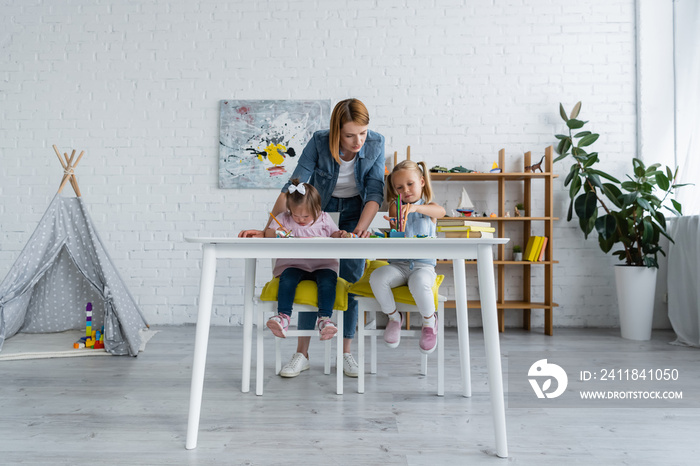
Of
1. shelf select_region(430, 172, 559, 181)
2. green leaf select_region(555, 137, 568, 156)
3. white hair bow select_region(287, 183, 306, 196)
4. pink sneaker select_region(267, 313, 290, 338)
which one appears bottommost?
pink sneaker select_region(267, 313, 290, 338)

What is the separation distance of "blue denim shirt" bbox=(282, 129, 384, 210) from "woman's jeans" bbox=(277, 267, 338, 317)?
0.42 metres

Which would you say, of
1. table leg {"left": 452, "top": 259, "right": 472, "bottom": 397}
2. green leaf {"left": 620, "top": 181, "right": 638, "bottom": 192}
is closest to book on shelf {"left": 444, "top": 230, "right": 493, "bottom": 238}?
table leg {"left": 452, "top": 259, "right": 472, "bottom": 397}

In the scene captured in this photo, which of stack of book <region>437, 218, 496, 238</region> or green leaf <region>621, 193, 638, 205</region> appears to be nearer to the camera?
stack of book <region>437, 218, 496, 238</region>

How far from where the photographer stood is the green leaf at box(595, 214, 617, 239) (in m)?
3.20

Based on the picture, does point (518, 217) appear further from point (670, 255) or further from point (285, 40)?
point (285, 40)

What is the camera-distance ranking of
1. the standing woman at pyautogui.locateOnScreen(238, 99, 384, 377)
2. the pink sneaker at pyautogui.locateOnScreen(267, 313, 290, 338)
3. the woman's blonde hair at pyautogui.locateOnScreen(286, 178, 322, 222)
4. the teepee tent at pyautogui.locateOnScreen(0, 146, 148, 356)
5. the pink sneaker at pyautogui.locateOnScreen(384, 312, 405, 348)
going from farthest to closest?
the teepee tent at pyautogui.locateOnScreen(0, 146, 148, 356) < the standing woman at pyautogui.locateOnScreen(238, 99, 384, 377) < the woman's blonde hair at pyautogui.locateOnScreen(286, 178, 322, 222) < the pink sneaker at pyautogui.locateOnScreen(384, 312, 405, 348) < the pink sneaker at pyautogui.locateOnScreen(267, 313, 290, 338)

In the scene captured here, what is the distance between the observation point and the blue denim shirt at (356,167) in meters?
2.22

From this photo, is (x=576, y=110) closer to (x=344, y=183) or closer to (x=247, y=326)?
(x=344, y=183)

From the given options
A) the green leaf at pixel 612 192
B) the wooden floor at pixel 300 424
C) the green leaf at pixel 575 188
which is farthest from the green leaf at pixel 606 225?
the wooden floor at pixel 300 424

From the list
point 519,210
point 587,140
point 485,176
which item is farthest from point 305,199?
point 587,140

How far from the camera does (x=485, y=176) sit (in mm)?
3457

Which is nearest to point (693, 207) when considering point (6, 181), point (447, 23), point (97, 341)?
point (447, 23)

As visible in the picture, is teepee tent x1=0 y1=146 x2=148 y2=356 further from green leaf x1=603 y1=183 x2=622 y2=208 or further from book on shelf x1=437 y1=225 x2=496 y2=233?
green leaf x1=603 y1=183 x2=622 y2=208

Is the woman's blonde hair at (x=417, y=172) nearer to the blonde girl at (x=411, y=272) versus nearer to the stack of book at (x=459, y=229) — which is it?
the blonde girl at (x=411, y=272)
